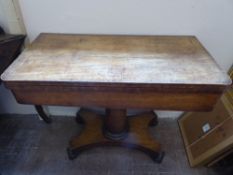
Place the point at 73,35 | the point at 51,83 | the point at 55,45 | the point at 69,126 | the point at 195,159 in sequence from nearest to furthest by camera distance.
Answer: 1. the point at 51,83
2. the point at 55,45
3. the point at 73,35
4. the point at 195,159
5. the point at 69,126

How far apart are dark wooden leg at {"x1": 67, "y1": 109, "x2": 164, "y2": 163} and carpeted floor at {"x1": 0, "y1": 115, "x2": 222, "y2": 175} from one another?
0.06 m

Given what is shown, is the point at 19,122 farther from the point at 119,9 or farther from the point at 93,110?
the point at 119,9

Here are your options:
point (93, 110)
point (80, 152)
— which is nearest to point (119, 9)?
point (93, 110)

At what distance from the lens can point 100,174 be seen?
1.26m

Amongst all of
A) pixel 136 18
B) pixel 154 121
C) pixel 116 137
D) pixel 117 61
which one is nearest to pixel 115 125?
pixel 116 137

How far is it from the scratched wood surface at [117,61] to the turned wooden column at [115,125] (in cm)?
40

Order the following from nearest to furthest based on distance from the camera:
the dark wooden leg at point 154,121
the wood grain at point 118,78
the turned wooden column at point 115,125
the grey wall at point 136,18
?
the wood grain at point 118,78
the grey wall at point 136,18
the turned wooden column at point 115,125
the dark wooden leg at point 154,121

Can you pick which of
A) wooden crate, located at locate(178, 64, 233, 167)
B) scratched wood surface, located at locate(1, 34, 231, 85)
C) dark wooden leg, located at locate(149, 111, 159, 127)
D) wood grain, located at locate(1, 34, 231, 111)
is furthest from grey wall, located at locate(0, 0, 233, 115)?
dark wooden leg, located at locate(149, 111, 159, 127)

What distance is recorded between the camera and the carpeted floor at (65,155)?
128cm

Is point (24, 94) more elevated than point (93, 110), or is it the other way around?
point (24, 94)

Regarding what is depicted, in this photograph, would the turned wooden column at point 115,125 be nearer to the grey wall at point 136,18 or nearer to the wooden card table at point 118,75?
the wooden card table at point 118,75

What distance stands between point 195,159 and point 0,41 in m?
1.38

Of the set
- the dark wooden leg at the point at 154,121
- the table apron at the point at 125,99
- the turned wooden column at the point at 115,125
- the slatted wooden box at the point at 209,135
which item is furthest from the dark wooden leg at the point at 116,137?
the table apron at the point at 125,99

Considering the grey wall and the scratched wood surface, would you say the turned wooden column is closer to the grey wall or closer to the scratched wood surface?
the scratched wood surface
